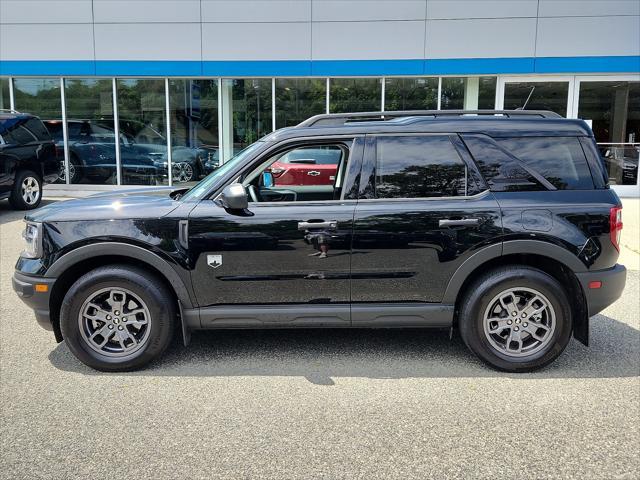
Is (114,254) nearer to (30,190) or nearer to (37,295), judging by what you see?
(37,295)

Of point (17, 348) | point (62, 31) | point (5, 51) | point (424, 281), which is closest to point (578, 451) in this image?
point (424, 281)

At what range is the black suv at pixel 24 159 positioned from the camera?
36.7 ft

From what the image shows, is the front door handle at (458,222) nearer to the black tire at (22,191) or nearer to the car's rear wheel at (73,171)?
the black tire at (22,191)

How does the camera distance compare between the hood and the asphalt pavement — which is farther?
the hood

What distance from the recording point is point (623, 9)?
13195mm

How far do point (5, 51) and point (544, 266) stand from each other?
50.3 feet

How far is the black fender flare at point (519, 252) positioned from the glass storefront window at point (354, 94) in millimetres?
10698

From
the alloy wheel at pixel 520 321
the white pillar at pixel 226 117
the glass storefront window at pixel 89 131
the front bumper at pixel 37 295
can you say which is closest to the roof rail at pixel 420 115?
the alloy wheel at pixel 520 321

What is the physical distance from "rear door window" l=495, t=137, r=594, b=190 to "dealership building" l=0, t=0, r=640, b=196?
10224 mm

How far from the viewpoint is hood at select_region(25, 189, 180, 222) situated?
13.4 ft

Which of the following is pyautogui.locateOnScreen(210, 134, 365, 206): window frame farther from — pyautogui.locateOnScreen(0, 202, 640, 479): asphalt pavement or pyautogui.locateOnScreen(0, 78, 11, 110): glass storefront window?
pyautogui.locateOnScreen(0, 78, 11, 110): glass storefront window

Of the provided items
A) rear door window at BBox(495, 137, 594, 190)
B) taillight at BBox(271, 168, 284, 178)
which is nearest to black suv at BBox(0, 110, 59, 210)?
taillight at BBox(271, 168, 284, 178)

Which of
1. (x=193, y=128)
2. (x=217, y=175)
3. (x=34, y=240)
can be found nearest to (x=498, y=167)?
(x=217, y=175)

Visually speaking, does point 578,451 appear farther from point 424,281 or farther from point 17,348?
point 17,348
